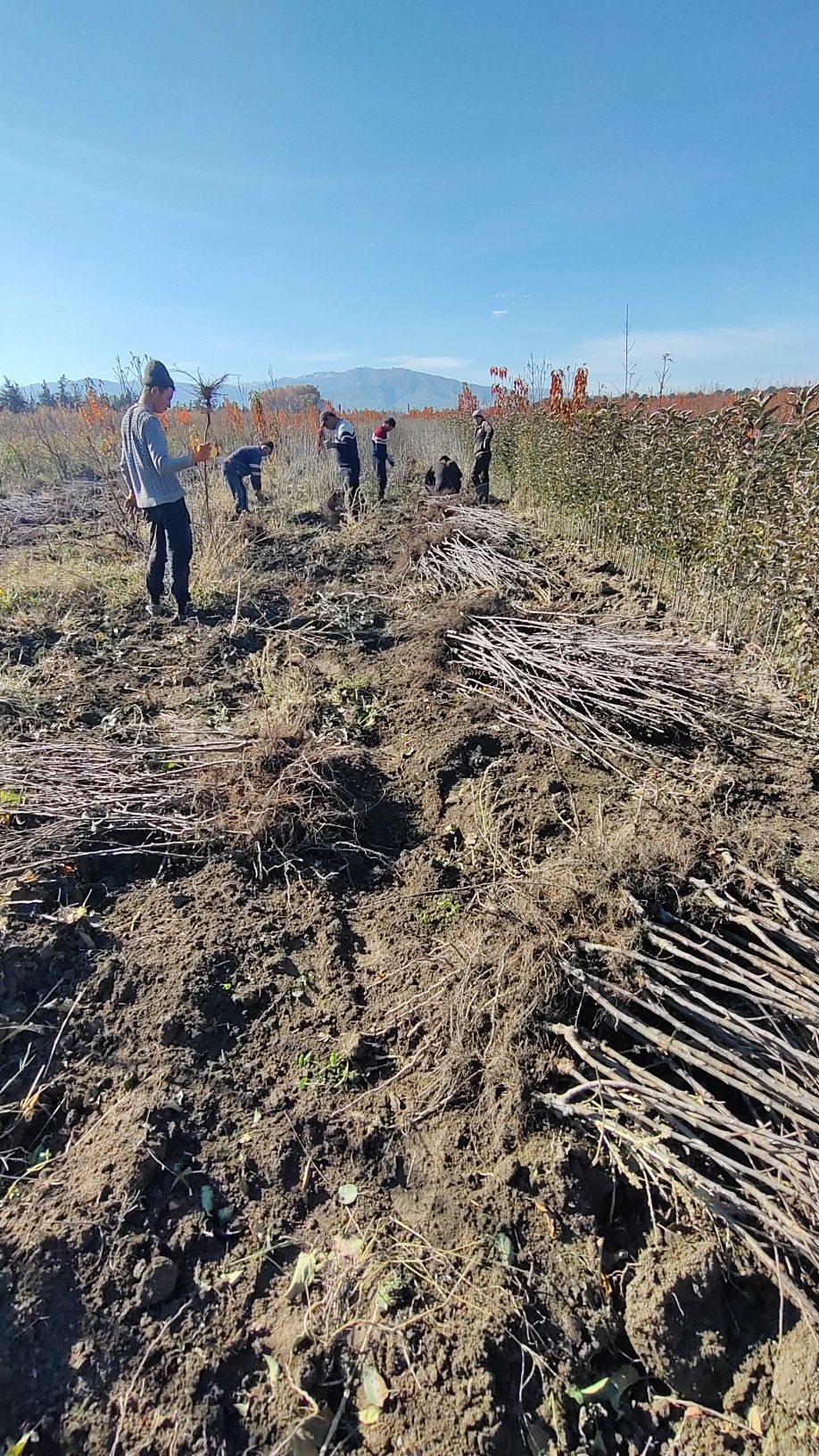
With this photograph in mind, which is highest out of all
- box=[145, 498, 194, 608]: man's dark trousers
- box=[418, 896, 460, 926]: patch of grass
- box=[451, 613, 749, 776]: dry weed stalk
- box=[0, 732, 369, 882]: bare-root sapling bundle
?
box=[145, 498, 194, 608]: man's dark trousers

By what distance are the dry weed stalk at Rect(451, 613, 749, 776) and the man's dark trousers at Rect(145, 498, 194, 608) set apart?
2.70 meters

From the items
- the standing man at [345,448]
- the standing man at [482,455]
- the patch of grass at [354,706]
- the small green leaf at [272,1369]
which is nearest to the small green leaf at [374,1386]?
the small green leaf at [272,1369]

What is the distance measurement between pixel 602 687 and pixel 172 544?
3.79 meters

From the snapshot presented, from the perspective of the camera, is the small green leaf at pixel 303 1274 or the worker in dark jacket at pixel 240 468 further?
the worker in dark jacket at pixel 240 468

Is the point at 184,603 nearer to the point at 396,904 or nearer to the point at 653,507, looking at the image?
the point at 396,904

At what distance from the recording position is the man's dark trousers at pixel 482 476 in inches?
428

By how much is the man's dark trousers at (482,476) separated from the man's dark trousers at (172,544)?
6278 millimetres

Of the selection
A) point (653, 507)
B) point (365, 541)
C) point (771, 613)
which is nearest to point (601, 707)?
point (771, 613)

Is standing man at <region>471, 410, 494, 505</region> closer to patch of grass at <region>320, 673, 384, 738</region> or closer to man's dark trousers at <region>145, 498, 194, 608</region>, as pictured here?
man's dark trousers at <region>145, 498, 194, 608</region>

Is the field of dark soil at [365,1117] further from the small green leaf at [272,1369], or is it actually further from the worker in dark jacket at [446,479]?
the worker in dark jacket at [446,479]

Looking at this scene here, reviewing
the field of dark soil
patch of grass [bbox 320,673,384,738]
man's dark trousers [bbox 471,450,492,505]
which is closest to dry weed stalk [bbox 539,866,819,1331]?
the field of dark soil

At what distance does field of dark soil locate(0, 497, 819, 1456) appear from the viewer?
1434mm

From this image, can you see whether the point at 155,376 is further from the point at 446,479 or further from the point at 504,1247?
the point at 446,479

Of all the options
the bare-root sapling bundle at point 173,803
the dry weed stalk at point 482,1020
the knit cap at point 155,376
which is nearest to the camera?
the dry weed stalk at point 482,1020
